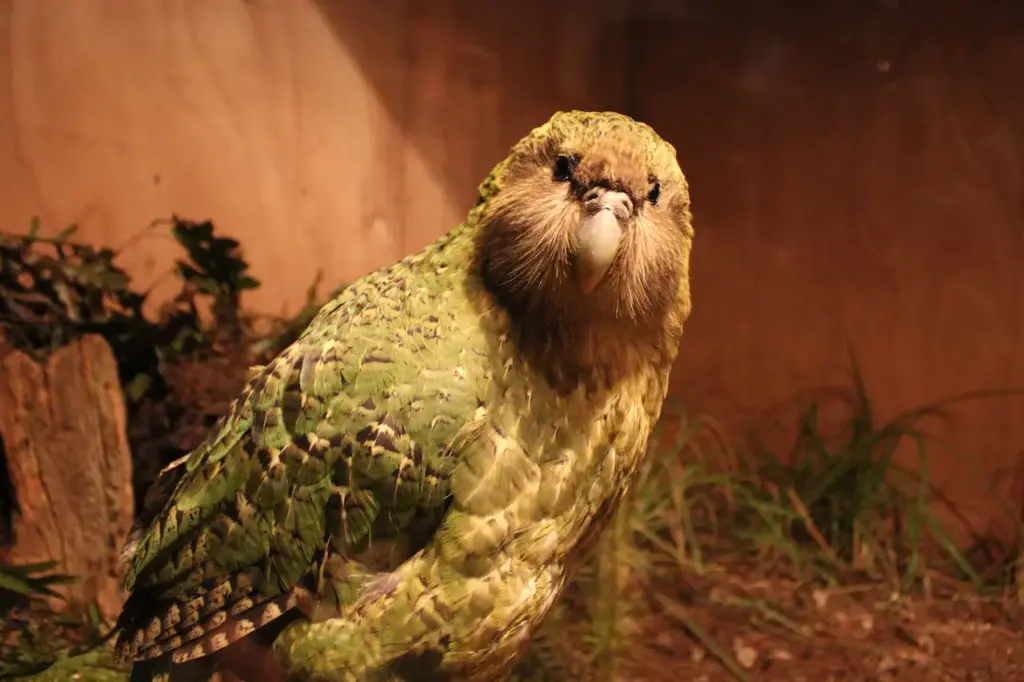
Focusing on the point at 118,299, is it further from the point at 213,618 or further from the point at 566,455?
the point at 566,455

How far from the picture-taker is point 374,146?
162cm

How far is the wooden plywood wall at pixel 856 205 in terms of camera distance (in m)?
1.53

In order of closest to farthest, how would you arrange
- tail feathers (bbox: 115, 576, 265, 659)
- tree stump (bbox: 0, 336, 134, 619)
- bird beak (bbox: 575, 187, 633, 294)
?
bird beak (bbox: 575, 187, 633, 294)
tail feathers (bbox: 115, 576, 265, 659)
tree stump (bbox: 0, 336, 134, 619)

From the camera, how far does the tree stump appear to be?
149 cm

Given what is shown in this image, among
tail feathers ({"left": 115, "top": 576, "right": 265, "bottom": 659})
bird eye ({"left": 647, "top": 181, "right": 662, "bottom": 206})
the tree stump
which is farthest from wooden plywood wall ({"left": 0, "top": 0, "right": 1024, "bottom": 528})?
tail feathers ({"left": 115, "top": 576, "right": 265, "bottom": 659})

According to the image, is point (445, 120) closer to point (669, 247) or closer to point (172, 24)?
point (172, 24)

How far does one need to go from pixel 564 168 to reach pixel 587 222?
10 centimetres

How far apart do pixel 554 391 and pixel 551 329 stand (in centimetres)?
8

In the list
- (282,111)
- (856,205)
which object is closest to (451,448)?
(282,111)

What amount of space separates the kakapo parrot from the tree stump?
1.73 ft

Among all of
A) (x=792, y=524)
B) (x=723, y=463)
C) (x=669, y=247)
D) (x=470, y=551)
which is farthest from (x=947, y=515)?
(x=470, y=551)

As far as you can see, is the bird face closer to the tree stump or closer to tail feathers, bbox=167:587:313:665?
tail feathers, bbox=167:587:313:665

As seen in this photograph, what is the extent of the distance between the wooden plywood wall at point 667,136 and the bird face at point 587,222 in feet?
1.43

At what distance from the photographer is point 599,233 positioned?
35.2 inches
